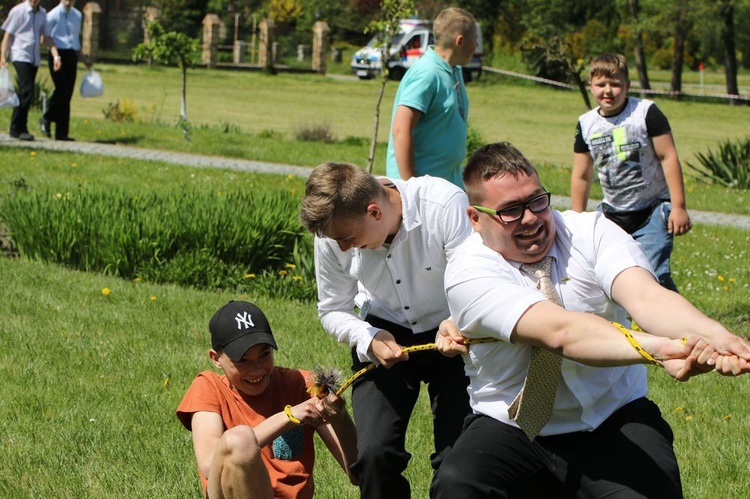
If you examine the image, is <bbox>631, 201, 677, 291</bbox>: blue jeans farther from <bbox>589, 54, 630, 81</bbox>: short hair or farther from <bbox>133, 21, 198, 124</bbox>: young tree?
<bbox>133, 21, 198, 124</bbox>: young tree

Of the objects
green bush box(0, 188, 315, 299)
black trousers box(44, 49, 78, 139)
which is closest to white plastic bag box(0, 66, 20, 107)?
black trousers box(44, 49, 78, 139)

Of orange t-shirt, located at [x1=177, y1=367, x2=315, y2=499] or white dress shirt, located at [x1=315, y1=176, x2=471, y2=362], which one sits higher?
white dress shirt, located at [x1=315, y1=176, x2=471, y2=362]

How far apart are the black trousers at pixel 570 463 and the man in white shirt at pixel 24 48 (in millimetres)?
13115

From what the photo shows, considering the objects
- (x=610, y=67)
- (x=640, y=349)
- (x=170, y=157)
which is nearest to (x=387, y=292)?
(x=640, y=349)

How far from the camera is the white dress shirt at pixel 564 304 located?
10.9ft

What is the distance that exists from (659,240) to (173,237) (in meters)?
3.60

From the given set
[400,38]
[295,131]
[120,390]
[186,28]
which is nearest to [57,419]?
[120,390]

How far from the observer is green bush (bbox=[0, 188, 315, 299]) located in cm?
825

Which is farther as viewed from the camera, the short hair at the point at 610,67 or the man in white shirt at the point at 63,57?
the man in white shirt at the point at 63,57

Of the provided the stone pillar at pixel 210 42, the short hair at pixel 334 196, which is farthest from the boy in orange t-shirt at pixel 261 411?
the stone pillar at pixel 210 42

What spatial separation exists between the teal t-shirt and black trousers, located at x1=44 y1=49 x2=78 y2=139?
33.5 feet

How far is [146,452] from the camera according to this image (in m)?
4.95

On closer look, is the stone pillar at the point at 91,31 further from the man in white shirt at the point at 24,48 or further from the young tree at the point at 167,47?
the man in white shirt at the point at 24,48

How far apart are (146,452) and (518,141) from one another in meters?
20.0
